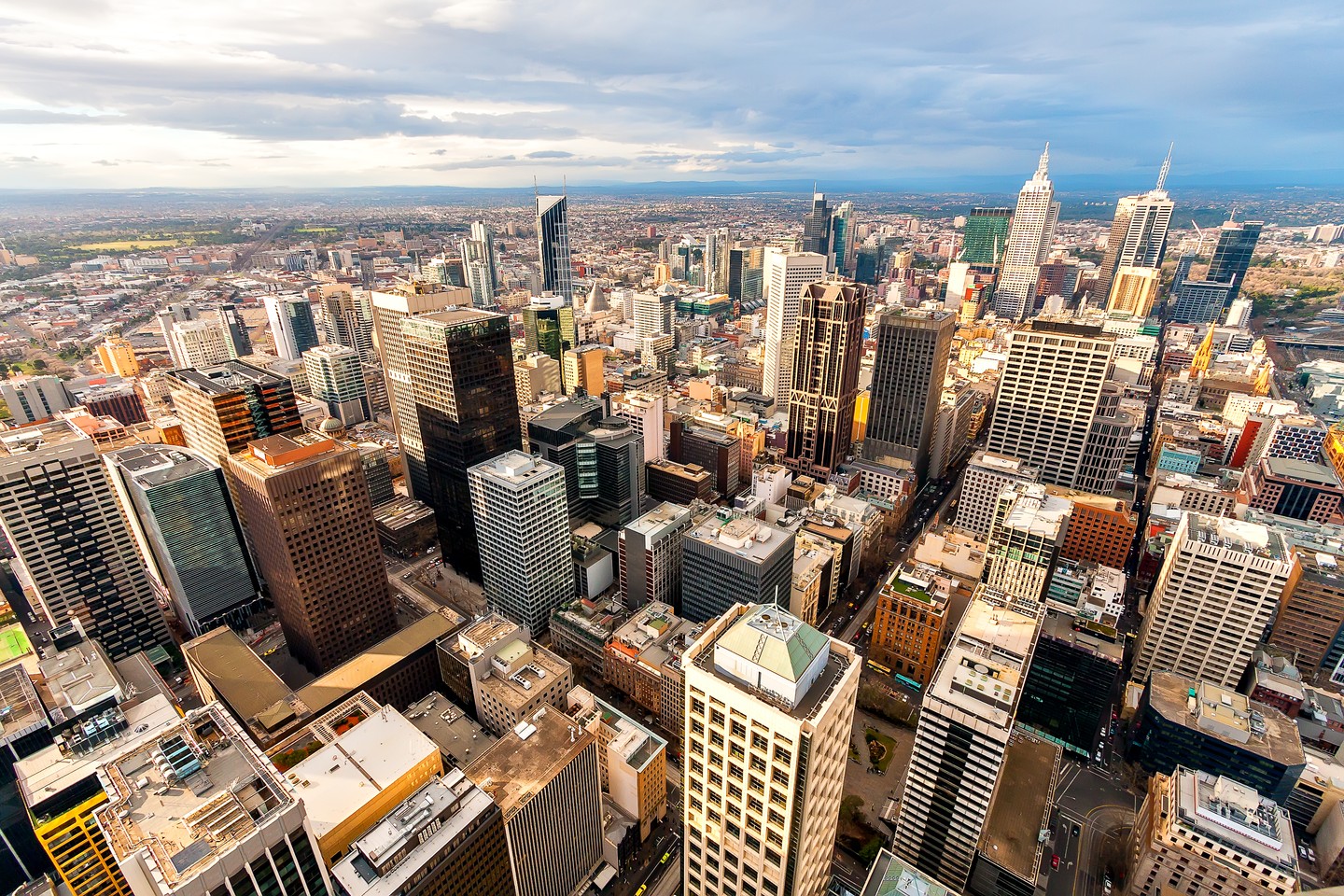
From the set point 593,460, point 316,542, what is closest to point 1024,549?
point 593,460

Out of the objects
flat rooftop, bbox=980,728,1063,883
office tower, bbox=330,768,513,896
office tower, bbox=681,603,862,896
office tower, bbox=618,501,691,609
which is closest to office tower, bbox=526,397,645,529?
office tower, bbox=618,501,691,609

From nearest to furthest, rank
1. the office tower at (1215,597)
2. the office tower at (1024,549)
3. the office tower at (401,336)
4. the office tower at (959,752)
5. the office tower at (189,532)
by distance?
the office tower at (959,752)
the office tower at (1215,597)
the office tower at (189,532)
the office tower at (1024,549)
the office tower at (401,336)

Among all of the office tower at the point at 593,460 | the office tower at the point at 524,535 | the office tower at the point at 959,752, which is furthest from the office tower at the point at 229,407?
the office tower at the point at 959,752

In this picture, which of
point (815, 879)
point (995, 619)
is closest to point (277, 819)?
point (815, 879)

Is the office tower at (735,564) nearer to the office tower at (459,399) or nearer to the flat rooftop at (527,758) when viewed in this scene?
the flat rooftop at (527,758)

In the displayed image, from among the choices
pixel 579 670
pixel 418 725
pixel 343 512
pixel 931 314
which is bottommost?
pixel 579 670

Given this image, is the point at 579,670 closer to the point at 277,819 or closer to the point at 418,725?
the point at 418,725
